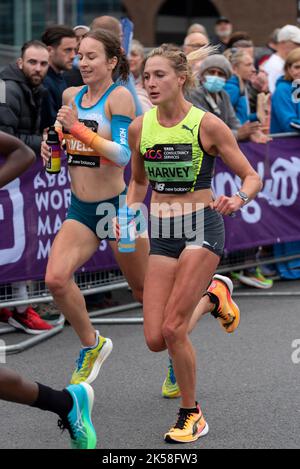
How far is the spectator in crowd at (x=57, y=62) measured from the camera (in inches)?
367

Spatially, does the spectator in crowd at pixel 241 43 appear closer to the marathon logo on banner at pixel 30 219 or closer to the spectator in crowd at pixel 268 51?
the spectator in crowd at pixel 268 51

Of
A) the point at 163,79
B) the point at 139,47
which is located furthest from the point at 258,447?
the point at 139,47

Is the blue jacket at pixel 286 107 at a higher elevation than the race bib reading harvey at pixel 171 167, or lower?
→ lower

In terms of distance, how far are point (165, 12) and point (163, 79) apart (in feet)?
110

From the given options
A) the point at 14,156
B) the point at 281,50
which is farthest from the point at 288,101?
the point at 14,156

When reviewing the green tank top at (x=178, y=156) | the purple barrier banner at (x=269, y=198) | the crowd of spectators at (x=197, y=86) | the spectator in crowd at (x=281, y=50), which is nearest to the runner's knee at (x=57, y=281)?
the green tank top at (x=178, y=156)

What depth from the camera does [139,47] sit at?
1159 centimetres

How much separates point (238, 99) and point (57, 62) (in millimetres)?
2209

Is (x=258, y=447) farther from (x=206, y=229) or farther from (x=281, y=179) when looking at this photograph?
(x=281, y=179)

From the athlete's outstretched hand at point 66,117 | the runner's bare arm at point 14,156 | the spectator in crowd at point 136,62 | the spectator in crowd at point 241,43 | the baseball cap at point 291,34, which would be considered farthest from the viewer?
the spectator in crowd at point 241,43

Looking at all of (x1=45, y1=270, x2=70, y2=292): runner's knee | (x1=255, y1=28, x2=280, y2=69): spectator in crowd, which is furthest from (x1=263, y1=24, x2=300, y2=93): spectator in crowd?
(x1=45, y1=270, x2=70, y2=292): runner's knee

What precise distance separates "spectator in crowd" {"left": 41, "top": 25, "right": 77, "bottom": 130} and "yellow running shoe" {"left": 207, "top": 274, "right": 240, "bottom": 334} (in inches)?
114

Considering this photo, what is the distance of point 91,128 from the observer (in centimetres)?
707

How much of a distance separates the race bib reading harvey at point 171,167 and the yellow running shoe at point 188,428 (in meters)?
1.26
